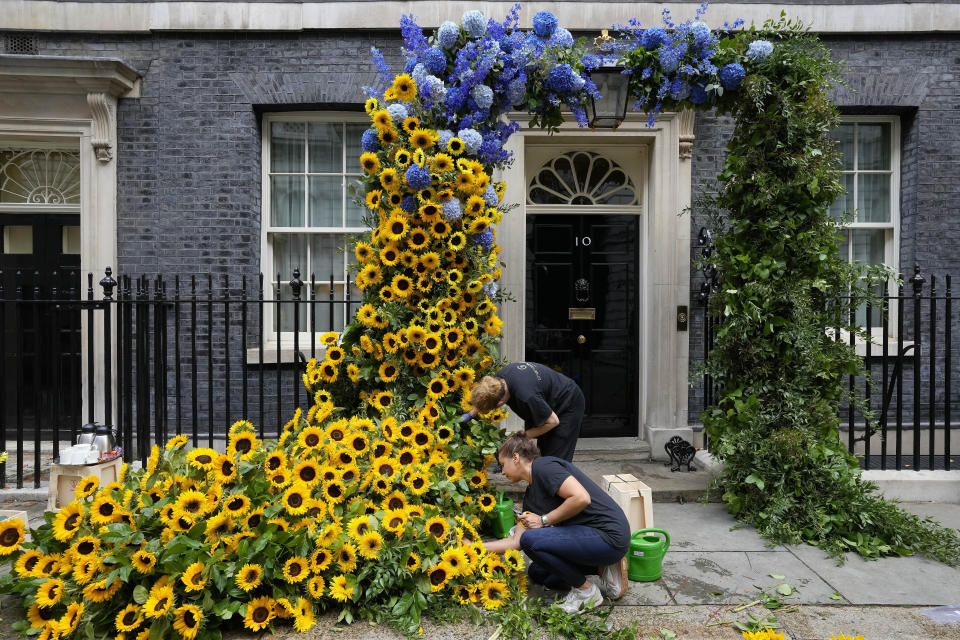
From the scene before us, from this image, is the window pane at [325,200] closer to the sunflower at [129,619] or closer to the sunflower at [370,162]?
the sunflower at [370,162]

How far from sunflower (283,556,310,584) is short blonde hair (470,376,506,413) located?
1468 mm

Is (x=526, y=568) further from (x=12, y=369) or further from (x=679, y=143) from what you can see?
(x=12, y=369)

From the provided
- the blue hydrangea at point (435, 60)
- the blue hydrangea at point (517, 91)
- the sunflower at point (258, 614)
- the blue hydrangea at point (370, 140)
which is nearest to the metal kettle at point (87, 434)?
the sunflower at point (258, 614)

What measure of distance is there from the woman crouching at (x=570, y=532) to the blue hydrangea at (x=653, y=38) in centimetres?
324

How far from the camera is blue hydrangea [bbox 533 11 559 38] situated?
15.8 ft

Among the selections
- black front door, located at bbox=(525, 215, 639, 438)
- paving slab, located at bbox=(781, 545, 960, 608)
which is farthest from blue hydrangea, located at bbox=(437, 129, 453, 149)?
paving slab, located at bbox=(781, 545, 960, 608)

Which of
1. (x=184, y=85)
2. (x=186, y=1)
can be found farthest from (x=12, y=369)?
(x=186, y=1)

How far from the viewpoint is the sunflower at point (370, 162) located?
4641mm

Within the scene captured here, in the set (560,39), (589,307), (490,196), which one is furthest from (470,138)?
(589,307)

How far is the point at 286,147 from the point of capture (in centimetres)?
696

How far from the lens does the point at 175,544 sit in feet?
10.0

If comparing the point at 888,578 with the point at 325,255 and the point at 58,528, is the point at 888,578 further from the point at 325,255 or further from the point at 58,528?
the point at 325,255

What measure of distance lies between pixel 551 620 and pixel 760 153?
12.2 feet

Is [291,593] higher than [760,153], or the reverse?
[760,153]
